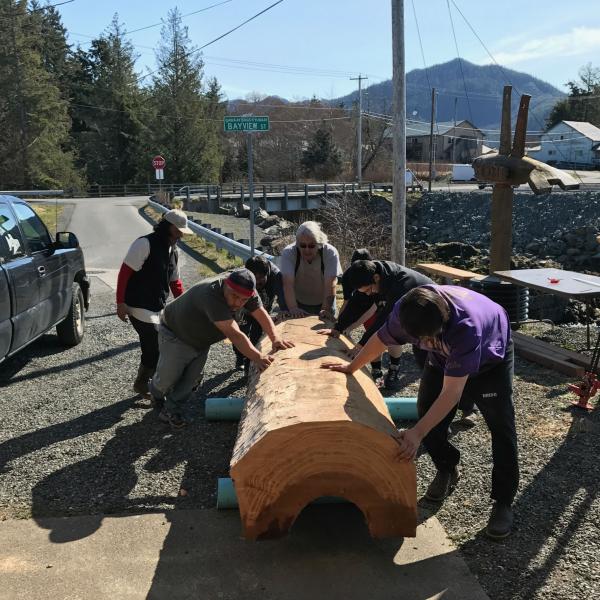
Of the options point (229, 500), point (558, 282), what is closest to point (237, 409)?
point (229, 500)

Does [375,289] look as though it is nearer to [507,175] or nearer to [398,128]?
[507,175]

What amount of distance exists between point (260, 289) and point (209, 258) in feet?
29.8

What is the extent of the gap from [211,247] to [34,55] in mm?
38126

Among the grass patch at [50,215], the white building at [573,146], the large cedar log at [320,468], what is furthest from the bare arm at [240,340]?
the white building at [573,146]

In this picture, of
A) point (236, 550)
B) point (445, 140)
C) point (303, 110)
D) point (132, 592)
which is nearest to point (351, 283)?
point (236, 550)

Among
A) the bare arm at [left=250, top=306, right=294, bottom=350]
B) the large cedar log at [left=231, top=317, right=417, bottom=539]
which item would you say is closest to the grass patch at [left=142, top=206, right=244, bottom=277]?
the bare arm at [left=250, top=306, right=294, bottom=350]

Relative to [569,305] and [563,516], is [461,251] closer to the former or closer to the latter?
[569,305]

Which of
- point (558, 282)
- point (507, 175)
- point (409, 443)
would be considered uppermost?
point (507, 175)

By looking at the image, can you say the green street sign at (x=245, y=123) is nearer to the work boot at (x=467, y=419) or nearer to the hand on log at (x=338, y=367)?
the work boot at (x=467, y=419)

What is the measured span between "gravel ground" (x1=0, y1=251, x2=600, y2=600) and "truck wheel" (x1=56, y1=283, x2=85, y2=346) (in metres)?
0.89

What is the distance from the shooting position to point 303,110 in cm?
8112

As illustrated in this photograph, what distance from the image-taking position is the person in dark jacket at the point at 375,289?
430cm

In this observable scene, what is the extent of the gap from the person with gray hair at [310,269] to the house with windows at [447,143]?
285 ft

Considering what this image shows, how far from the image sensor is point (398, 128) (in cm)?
897
